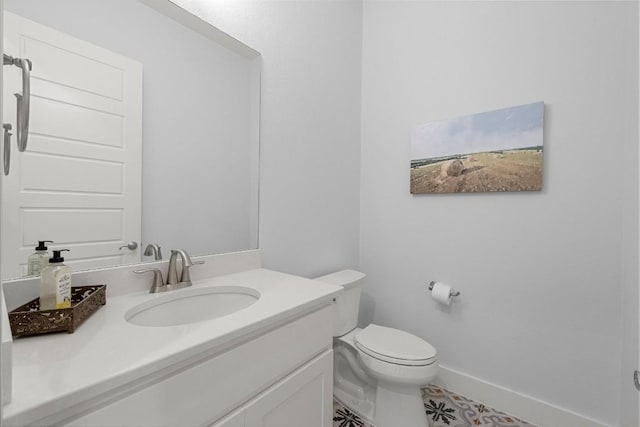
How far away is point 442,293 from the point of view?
1.69m

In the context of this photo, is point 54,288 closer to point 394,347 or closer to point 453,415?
point 394,347

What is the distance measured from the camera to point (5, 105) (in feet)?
2.65

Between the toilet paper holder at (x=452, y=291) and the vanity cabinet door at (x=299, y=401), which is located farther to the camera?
the toilet paper holder at (x=452, y=291)

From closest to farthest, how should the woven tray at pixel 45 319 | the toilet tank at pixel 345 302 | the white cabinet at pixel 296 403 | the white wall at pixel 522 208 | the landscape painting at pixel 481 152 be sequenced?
the woven tray at pixel 45 319 < the white cabinet at pixel 296 403 < the white wall at pixel 522 208 < the landscape painting at pixel 481 152 < the toilet tank at pixel 345 302

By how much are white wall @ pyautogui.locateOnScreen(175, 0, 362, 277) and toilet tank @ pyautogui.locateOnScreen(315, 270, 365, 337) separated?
17 cm

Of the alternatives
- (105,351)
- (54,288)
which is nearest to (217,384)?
(105,351)

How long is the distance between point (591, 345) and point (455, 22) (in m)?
1.85

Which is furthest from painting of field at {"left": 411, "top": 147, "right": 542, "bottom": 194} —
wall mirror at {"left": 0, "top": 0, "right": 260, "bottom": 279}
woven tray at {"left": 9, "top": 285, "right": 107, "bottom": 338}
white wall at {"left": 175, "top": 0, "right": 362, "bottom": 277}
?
woven tray at {"left": 9, "top": 285, "right": 107, "bottom": 338}

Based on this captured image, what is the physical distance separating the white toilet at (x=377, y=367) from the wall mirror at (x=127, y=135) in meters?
0.71

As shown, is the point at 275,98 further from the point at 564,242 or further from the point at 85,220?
the point at 564,242

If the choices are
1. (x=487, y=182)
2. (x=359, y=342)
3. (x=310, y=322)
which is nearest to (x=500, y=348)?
(x=359, y=342)

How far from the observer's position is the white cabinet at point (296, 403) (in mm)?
808

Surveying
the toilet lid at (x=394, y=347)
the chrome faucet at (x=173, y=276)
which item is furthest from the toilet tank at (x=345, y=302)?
the chrome faucet at (x=173, y=276)

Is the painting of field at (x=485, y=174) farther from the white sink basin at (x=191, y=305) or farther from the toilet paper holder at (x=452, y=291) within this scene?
the white sink basin at (x=191, y=305)
